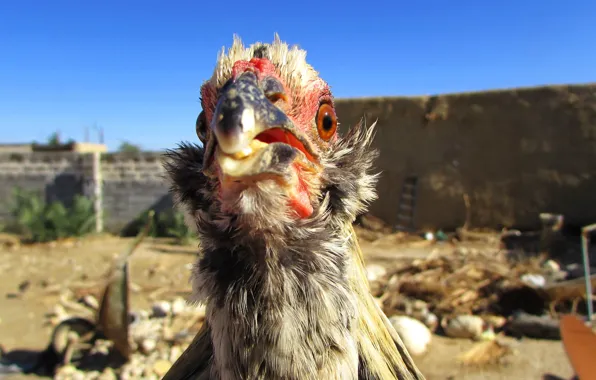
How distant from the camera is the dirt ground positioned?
12.5ft

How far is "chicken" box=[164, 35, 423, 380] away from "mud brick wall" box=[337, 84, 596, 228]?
309 inches

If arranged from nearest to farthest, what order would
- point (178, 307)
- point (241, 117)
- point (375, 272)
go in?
point (241, 117), point (178, 307), point (375, 272)

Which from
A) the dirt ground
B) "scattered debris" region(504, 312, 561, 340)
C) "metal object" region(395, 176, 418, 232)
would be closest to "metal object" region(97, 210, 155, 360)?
the dirt ground

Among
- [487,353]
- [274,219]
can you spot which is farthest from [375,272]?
[274,219]

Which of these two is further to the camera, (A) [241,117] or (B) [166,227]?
(B) [166,227]

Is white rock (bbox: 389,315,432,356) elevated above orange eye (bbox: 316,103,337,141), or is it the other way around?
orange eye (bbox: 316,103,337,141)

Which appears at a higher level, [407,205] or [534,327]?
[407,205]

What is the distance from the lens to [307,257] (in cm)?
109

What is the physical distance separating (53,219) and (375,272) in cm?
753

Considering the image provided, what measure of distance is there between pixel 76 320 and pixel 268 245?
163 inches

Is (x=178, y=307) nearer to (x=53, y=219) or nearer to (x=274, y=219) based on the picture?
(x=274, y=219)

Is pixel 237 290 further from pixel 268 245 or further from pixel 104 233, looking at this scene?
pixel 104 233

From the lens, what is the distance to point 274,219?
103 centimetres

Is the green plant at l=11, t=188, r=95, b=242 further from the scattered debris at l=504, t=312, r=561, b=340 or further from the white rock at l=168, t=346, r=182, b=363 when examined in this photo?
the scattered debris at l=504, t=312, r=561, b=340
